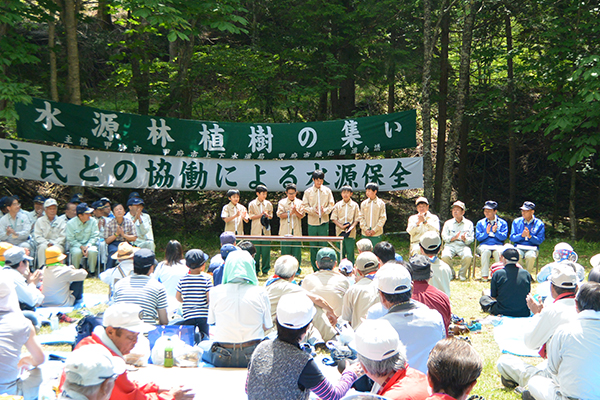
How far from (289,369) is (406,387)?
2.00 feet

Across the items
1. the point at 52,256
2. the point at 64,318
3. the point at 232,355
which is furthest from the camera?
the point at 52,256

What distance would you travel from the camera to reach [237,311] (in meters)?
3.98

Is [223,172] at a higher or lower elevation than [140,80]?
lower

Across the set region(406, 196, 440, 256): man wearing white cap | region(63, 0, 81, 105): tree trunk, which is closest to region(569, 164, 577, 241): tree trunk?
region(406, 196, 440, 256): man wearing white cap

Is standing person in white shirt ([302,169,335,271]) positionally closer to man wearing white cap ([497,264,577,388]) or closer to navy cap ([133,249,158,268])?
navy cap ([133,249,158,268])

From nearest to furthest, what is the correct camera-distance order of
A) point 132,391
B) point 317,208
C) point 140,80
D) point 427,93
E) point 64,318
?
point 132,391
point 64,318
point 317,208
point 427,93
point 140,80

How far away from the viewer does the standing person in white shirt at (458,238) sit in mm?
8898

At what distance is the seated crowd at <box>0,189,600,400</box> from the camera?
2418mm

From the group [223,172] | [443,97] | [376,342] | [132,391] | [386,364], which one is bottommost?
[132,391]

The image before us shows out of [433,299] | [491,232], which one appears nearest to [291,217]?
[491,232]

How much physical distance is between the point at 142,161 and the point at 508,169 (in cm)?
1104

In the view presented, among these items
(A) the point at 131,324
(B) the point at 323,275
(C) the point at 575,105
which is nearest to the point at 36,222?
(B) the point at 323,275

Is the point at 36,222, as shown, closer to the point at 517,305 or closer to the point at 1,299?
the point at 1,299

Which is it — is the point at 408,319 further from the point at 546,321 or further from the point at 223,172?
the point at 223,172
